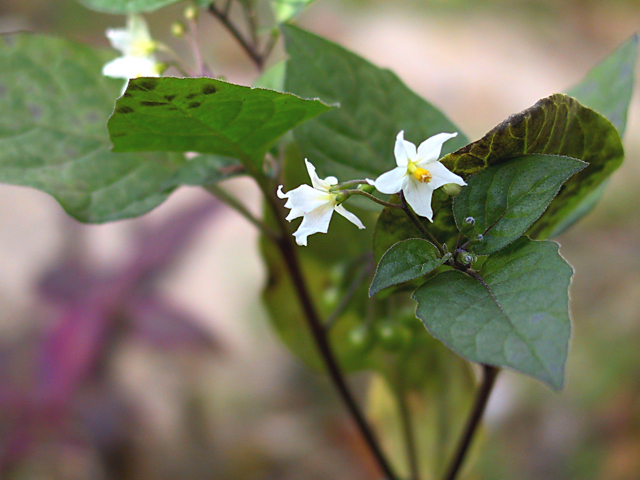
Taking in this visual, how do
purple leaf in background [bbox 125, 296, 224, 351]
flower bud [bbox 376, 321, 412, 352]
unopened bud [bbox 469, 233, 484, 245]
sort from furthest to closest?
purple leaf in background [bbox 125, 296, 224, 351]
flower bud [bbox 376, 321, 412, 352]
unopened bud [bbox 469, 233, 484, 245]

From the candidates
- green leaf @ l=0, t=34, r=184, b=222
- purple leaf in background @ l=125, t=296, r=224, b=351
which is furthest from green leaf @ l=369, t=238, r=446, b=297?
purple leaf in background @ l=125, t=296, r=224, b=351

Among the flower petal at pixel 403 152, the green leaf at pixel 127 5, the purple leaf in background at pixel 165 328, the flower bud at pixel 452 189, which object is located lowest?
the purple leaf in background at pixel 165 328

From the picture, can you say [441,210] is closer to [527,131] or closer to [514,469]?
[527,131]

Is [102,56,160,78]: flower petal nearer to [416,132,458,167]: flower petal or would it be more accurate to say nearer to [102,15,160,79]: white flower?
[102,15,160,79]: white flower

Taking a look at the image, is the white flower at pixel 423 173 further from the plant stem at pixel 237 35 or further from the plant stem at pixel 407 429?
the plant stem at pixel 407 429

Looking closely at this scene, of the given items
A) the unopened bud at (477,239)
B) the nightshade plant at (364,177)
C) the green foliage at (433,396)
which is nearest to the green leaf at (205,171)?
the nightshade plant at (364,177)

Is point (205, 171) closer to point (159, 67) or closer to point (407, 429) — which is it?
point (159, 67)
